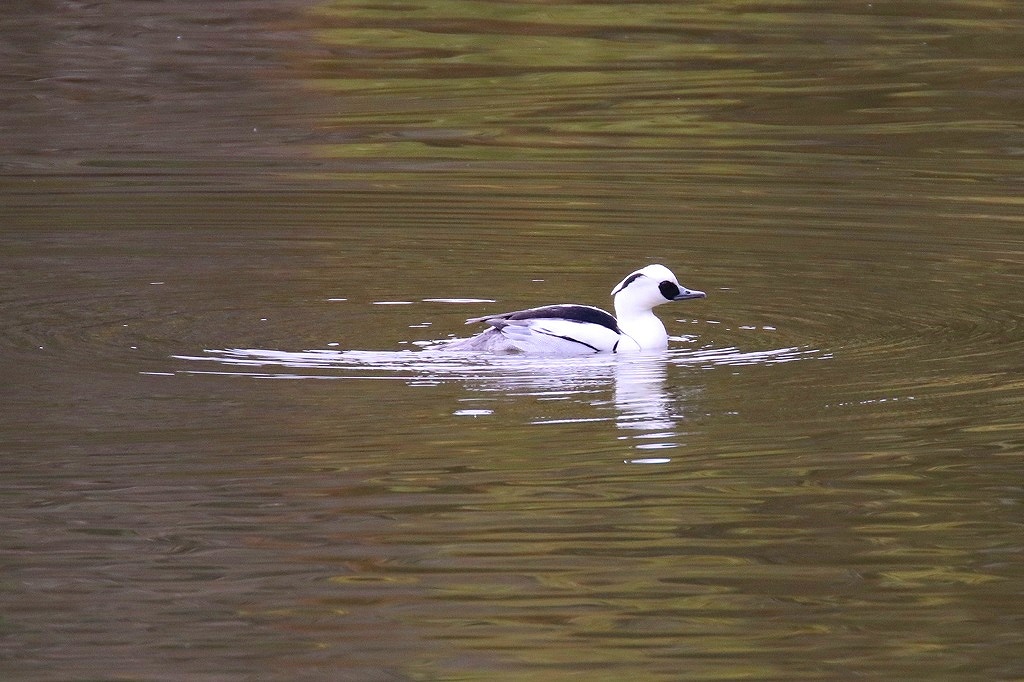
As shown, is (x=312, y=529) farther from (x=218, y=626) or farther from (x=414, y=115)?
(x=414, y=115)

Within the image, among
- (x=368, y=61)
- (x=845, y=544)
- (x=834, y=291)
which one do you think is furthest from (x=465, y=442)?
(x=368, y=61)

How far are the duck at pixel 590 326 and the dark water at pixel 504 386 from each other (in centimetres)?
15

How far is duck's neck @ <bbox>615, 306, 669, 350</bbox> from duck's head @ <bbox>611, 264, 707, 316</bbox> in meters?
0.04

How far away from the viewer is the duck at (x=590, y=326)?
31.4 ft

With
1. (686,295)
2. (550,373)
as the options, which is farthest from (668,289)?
(550,373)

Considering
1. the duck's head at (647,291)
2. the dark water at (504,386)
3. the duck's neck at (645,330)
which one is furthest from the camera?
the duck's head at (647,291)

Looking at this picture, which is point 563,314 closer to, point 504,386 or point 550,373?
point 550,373

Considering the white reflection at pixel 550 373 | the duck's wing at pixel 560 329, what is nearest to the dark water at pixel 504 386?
the white reflection at pixel 550 373

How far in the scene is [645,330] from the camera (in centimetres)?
992

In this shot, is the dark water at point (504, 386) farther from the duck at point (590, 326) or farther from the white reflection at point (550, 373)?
the duck at point (590, 326)

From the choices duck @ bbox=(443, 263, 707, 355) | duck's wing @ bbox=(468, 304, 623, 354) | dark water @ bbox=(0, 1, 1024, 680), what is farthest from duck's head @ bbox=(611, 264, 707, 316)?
dark water @ bbox=(0, 1, 1024, 680)

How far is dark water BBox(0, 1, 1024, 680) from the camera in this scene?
627 centimetres

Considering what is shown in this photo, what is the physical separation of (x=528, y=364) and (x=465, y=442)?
152cm

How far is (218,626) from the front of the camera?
6188mm
